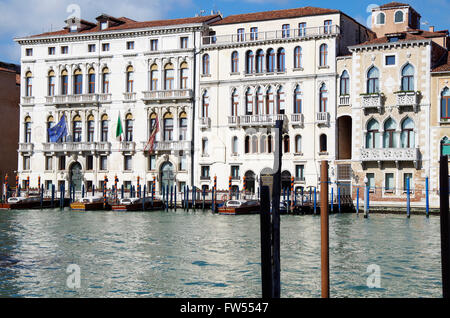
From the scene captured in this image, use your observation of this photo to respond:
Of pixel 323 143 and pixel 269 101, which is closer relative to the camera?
pixel 323 143

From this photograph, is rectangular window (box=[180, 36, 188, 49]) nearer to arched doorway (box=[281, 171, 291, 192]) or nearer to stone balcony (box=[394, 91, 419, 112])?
arched doorway (box=[281, 171, 291, 192])

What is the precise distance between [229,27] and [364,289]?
25.8m

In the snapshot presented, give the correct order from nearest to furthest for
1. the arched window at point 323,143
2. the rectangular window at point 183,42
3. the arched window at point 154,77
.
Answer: the arched window at point 323,143 → the rectangular window at point 183,42 → the arched window at point 154,77

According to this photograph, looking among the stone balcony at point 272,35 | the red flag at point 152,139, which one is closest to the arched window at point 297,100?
the stone balcony at point 272,35

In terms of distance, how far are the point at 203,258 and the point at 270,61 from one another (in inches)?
821

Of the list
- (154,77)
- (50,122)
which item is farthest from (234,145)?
(50,122)

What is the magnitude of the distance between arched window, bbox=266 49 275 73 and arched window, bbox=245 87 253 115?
4.70ft

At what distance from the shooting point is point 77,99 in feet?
132

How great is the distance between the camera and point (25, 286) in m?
13.0

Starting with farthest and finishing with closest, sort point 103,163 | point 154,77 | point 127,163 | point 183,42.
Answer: point 103,163
point 127,163
point 154,77
point 183,42

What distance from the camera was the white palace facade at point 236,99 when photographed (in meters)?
32.5

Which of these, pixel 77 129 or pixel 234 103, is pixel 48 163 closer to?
pixel 77 129

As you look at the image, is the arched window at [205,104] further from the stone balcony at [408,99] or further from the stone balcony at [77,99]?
the stone balcony at [408,99]

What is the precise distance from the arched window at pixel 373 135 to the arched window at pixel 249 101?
253 inches
